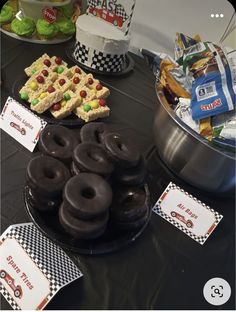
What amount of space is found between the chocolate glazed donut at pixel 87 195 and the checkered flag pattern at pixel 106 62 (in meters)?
0.59

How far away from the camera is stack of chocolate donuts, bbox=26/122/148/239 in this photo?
522 mm

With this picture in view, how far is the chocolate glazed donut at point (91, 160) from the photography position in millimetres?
563

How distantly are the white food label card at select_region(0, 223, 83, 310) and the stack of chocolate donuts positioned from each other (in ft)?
0.17

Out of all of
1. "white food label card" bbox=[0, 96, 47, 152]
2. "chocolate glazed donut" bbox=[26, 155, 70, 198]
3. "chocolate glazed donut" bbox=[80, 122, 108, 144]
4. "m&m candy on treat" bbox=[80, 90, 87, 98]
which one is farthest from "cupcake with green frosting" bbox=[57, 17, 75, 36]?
"chocolate glazed donut" bbox=[26, 155, 70, 198]

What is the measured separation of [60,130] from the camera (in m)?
0.65

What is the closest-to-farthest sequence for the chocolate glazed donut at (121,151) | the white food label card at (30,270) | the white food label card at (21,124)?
the white food label card at (30,270) → the chocolate glazed donut at (121,151) → the white food label card at (21,124)

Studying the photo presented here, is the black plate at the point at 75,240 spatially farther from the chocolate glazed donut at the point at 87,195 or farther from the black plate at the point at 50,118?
the black plate at the point at 50,118

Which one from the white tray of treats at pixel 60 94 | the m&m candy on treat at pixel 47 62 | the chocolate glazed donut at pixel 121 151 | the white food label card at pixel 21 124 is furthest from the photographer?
the m&m candy on treat at pixel 47 62

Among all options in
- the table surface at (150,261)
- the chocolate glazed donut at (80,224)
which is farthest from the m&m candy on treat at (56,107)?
the chocolate glazed donut at (80,224)

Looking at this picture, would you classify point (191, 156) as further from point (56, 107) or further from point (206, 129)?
point (56, 107)

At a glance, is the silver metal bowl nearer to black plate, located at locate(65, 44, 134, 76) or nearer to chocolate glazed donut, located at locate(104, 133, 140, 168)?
chocolate glazed donut, located at locate(104, 133, 140, 168)

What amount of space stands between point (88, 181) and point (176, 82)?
1.15 ft

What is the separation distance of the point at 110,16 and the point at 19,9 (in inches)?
12.6

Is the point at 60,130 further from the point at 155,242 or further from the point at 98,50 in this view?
the point at 98,50
